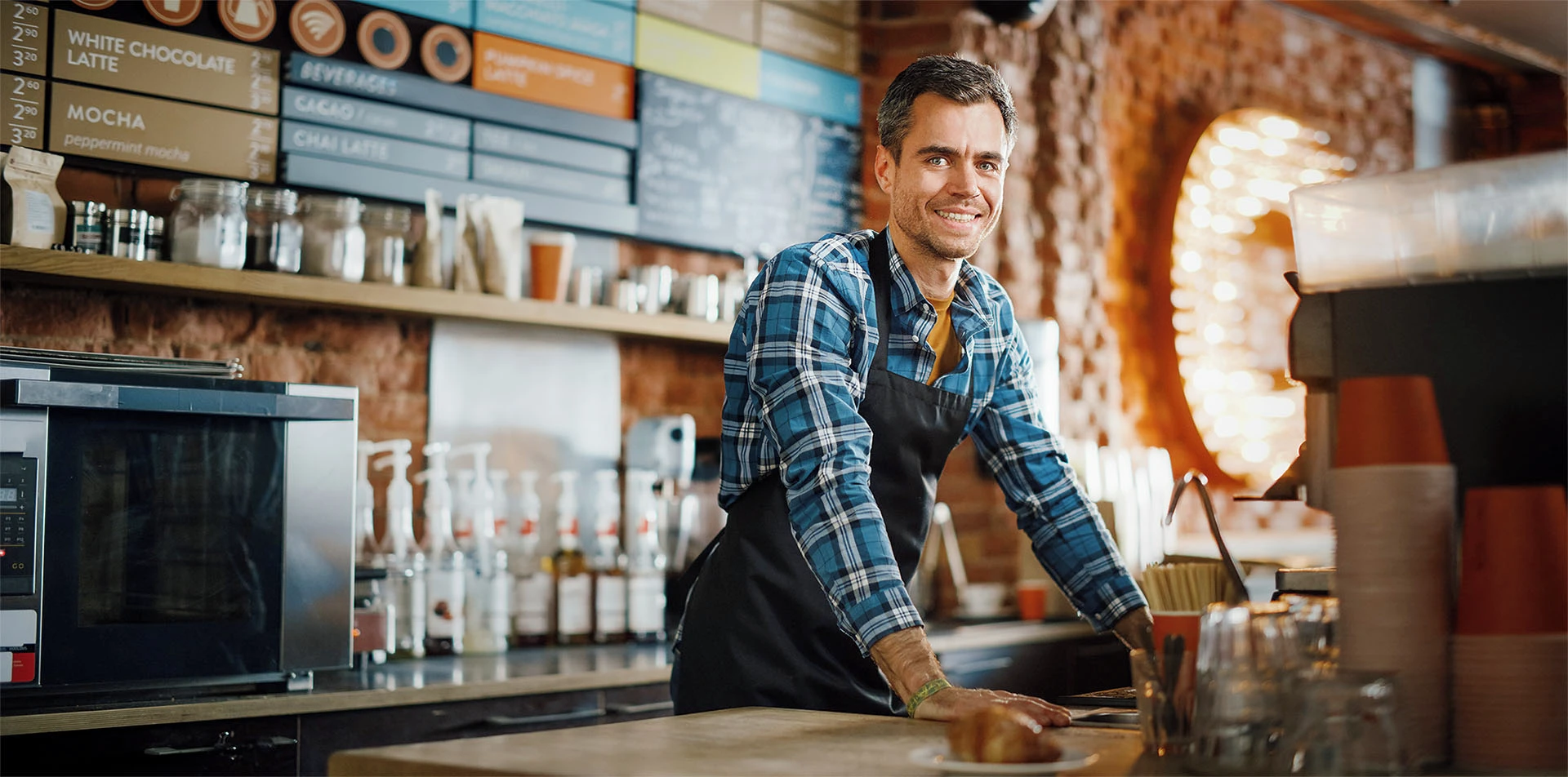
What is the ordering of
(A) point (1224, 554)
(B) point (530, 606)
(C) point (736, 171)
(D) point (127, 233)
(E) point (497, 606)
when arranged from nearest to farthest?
(A) point (1224, 554)
(D) point (127, 233)
(E) point (497, 606)
(B) point (530, 606)
(C) point (736, 171)

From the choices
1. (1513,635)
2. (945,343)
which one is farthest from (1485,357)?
(945,343)

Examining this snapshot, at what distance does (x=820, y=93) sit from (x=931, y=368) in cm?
204

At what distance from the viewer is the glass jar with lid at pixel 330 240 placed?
283 centimetres

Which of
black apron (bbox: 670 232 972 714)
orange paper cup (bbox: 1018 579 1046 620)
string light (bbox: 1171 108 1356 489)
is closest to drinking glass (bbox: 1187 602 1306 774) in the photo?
black apron (bbox: 670 232 972 714)

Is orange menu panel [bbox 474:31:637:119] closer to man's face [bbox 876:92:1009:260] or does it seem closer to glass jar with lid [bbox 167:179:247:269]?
glass jar with lid [bbox 167:179:247:269]

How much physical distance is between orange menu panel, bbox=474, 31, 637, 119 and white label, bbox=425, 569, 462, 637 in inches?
43.5

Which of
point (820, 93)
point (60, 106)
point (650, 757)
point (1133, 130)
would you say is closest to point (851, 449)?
point (650, 757)

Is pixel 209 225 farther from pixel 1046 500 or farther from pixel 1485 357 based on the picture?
pixel 1485 357

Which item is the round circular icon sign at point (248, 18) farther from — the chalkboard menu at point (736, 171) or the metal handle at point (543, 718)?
the metal handle at point (543, 718)

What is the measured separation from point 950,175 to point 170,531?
1364mm

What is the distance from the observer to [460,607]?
2977mm

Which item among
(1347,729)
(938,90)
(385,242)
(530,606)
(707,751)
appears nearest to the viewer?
(1347,729)

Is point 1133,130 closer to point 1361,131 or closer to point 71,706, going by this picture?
point 1361,131

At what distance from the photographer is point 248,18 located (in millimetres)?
2879
